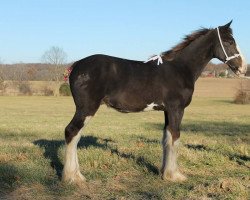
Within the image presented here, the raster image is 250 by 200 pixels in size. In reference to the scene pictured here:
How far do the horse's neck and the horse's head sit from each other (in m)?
0.19

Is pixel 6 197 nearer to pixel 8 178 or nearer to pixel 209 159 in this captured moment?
pixel 8 178

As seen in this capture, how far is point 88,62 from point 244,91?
50.4 metres

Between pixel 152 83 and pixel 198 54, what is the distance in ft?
4.15

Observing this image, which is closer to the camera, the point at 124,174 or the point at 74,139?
the point at 74,139

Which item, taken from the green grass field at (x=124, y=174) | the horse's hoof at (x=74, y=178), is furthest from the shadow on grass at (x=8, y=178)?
the horse's hoof at (x=74, y=178)

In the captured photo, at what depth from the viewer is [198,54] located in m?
8.22

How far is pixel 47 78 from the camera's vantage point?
7544 centimetres

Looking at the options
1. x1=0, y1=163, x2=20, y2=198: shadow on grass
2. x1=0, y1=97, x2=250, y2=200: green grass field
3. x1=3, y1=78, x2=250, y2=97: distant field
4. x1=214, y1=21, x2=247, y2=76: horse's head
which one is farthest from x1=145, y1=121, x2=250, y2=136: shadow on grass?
x1=3, y1=78, x2=250, y2=97: distant field

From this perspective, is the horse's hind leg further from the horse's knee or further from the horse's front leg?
the horse's front leg

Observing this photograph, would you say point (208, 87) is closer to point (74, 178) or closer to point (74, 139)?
point (74, 139)

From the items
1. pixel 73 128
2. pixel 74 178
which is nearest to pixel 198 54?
pixel 73 128

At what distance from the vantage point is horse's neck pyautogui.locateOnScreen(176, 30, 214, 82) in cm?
816

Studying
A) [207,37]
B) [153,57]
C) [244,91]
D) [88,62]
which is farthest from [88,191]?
[244,91]

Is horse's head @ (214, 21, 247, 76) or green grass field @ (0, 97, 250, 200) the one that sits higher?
horse's head @ (214, 21, 247, 76)
